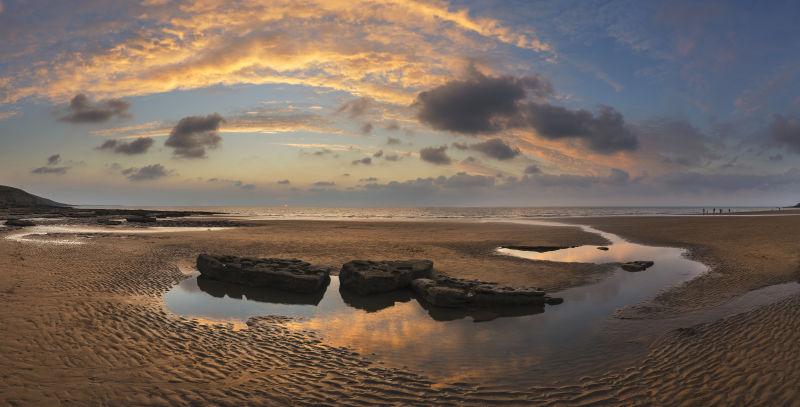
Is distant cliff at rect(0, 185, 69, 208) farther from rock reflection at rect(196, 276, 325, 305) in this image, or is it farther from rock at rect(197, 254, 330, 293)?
rock reflection at rect(196, 276, 325, 305)

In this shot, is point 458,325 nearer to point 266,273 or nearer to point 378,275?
point 378,275

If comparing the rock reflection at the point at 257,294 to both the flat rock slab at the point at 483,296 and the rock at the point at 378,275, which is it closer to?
the rock at the point at 378,275

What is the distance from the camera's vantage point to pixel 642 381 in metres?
9.16

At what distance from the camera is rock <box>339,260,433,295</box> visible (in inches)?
729

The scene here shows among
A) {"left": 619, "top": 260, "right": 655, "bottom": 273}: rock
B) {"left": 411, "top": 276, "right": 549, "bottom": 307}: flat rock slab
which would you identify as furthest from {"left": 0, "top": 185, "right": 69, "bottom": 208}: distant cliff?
{"left": 619, "top": 260, "right": 655, "bottom": 273}: rock

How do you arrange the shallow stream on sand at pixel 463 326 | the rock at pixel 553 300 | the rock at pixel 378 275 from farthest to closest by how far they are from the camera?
1. the rock at pixel 378 275
2. the rock at pixel 553 300
3. the shallow stream on sand at pixel 463 326

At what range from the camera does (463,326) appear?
44.6 feet

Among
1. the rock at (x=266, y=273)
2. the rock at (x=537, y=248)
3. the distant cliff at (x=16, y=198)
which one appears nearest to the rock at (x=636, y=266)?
the rock at (x=537, y=248)

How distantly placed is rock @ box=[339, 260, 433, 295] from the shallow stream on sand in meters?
0.55

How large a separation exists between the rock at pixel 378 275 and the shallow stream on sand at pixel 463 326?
545mm

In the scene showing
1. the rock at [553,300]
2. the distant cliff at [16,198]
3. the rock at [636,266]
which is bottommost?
the rock at [553,300]

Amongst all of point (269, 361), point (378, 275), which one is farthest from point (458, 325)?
point (269, 361)

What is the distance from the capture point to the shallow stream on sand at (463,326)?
10.3 m

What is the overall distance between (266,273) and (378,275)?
5.53 metres
